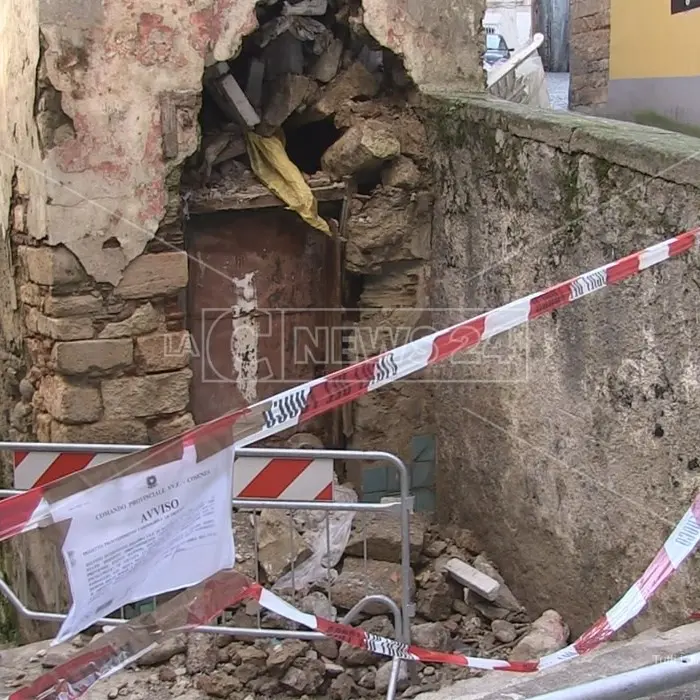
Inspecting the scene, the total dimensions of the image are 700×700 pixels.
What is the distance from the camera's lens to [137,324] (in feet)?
16.3

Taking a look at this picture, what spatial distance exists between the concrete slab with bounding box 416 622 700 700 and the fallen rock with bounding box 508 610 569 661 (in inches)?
39.8

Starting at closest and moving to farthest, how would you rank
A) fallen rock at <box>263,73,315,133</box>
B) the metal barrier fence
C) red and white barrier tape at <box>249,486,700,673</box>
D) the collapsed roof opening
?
red and white barrier tape at <box>249,486,700,673</box>
the metal barrier fence
fallen rock at <box>263,73,315,133</box>
the collapsed roof opening

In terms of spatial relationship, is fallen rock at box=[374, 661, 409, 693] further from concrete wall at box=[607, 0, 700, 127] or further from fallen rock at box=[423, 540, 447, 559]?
concrete wall at box=[607, 0, 700, 127]

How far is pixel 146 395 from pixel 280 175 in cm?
141

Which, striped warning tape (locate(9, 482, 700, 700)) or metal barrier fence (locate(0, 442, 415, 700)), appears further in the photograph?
metal barrier fence (locate(0, 442, 415, 700))

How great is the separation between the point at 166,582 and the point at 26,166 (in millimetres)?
2960

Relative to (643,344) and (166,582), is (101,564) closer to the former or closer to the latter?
(166,582)

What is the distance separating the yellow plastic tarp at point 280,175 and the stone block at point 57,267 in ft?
3.74

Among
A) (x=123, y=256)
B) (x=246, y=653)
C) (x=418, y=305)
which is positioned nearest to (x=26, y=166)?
(x=123, y=256)

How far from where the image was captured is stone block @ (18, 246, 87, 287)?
478 centimetres

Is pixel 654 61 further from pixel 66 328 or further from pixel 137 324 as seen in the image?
pixel 66 328

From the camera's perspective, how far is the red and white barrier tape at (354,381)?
2475 mm

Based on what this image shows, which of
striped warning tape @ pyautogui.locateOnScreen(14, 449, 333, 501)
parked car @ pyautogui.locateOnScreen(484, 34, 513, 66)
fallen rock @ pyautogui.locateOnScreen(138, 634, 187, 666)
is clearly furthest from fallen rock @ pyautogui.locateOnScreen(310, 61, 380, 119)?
parked car @ pyautogui.locateOnScreen(484, 34, 513, 66)

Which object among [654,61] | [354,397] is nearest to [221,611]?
[354,397]
